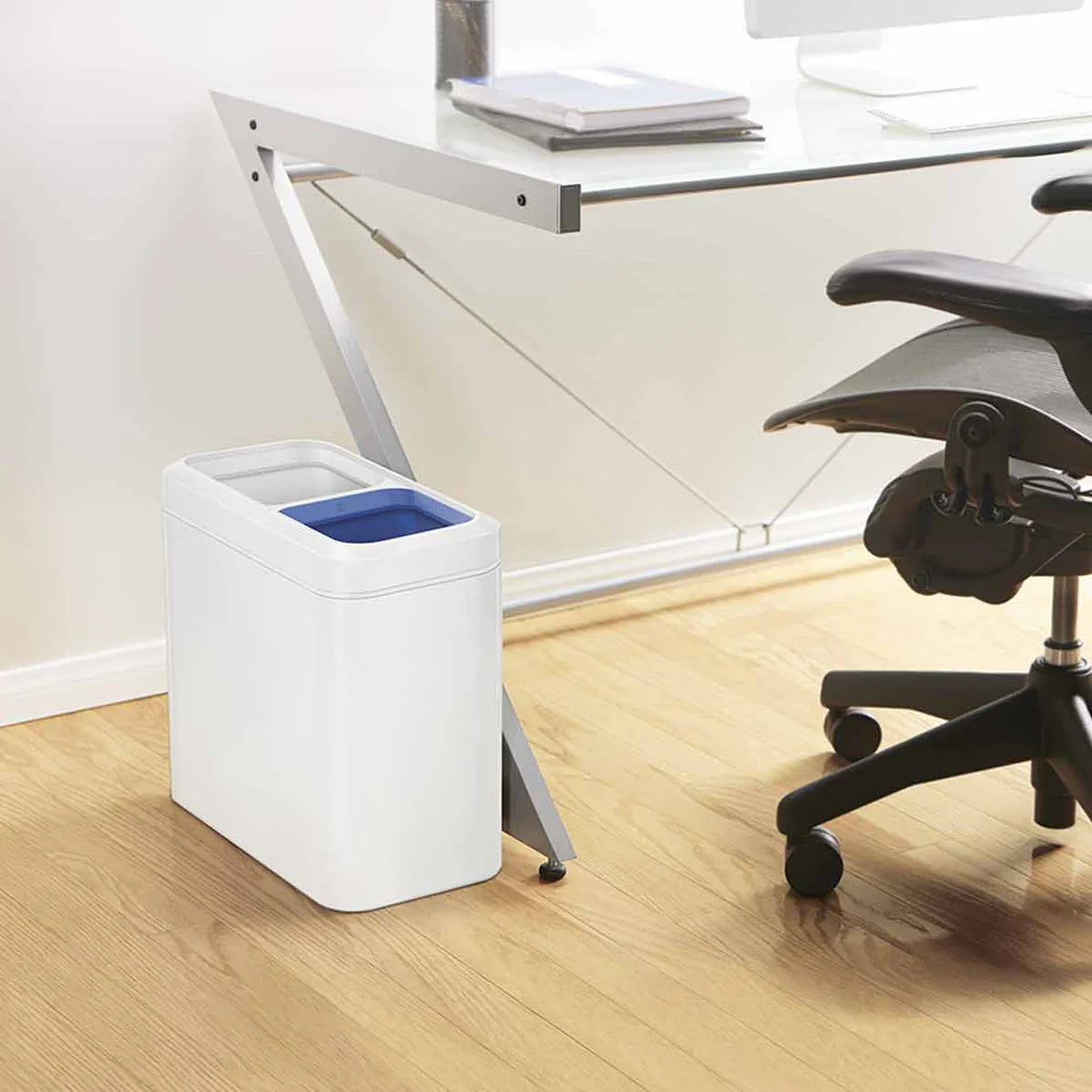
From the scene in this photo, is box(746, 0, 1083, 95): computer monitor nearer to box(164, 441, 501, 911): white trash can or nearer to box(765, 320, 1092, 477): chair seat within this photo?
box(765, 320, 1092, 477): chair seat

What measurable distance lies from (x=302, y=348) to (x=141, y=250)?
25cm

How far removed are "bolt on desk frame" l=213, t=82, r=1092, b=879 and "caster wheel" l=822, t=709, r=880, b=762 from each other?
1.36 feet

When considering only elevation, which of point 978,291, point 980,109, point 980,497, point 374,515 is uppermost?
point 980,109

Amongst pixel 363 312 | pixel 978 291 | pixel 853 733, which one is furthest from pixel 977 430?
pixel 363 312

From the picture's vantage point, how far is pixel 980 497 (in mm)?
1646

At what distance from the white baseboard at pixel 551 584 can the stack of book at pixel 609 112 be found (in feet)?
2.14

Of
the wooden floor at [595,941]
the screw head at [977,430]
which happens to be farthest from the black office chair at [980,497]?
the wooden floor at [595,941]

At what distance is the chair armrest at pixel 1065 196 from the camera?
1.87 meters

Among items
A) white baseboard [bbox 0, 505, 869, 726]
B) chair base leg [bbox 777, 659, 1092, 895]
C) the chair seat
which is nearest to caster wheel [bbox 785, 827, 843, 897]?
chair base leg [bbox 777, 659, 1092, 895]

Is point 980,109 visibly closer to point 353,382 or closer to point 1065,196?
point 1065,196

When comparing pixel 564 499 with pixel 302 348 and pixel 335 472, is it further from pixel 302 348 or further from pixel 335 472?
pixel 335 472

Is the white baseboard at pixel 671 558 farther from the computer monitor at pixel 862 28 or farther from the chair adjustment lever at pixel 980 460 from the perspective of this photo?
the chair adjustment lever at pixel 980 460

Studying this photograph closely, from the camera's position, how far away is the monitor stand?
2.25 m

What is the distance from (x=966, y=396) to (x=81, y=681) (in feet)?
3.98
